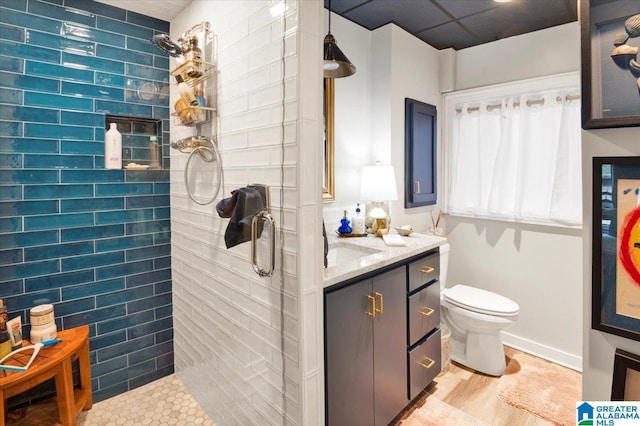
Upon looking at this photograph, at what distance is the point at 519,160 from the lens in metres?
2.71

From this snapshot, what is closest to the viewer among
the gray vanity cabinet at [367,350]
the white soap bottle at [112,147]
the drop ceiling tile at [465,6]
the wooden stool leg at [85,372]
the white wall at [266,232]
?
the white wall at [266,232]

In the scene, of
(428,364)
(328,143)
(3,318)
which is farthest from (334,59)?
(3,318)

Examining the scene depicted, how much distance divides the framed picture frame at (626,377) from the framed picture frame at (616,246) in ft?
0.18

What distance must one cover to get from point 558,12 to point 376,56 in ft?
4.02

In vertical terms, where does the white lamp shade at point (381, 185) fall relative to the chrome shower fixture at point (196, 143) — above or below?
below

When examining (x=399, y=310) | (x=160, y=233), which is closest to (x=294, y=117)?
(x=399, y=310)

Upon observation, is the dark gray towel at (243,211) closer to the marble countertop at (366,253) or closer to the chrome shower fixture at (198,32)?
the marble countertop at (366,253)

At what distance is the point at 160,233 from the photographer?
7.38 ft

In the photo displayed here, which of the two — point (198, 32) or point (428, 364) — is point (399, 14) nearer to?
point (198, 32)

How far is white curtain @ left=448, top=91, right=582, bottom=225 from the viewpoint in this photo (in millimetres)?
2467

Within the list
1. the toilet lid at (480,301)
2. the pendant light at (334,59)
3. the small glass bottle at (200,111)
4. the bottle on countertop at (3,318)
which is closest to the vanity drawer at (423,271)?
the toilet lid at (480,301)

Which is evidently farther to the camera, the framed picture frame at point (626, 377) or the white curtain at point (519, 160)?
the white curtain at point (519, 160)

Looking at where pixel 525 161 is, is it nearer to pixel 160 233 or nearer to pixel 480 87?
pixel 480 87

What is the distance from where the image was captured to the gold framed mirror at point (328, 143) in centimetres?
231
